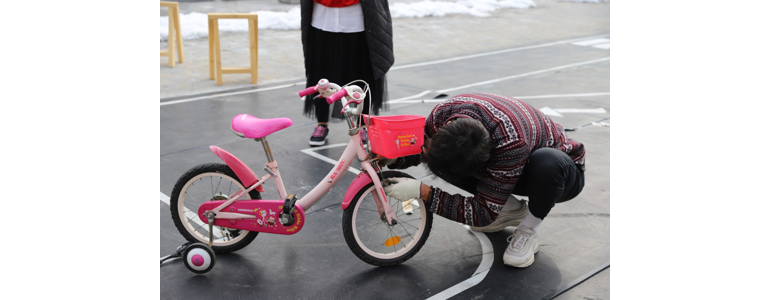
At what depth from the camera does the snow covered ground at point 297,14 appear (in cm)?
1019

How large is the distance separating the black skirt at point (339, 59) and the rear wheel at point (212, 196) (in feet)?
5.19

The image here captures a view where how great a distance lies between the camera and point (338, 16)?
4.21 meters

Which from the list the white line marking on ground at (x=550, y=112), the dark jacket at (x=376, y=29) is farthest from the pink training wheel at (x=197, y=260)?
the white line marking on ground at (x=550, y=112)

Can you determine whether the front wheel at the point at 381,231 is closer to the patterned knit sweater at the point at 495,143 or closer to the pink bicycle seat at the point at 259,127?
the patterned knit sweater at the point at 495,143

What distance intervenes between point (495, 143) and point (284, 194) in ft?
3.38

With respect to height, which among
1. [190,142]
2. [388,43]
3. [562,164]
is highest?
[388,43]

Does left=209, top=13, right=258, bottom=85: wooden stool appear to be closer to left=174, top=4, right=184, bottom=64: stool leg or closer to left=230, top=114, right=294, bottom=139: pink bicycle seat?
left=174, top=4, right=184, bottom=64: stool leg

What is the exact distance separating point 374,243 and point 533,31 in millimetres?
10702

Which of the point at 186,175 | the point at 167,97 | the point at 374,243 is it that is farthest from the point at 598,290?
the point at 167,97

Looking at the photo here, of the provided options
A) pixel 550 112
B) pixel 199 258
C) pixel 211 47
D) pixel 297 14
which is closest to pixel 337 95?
pixel 199 258

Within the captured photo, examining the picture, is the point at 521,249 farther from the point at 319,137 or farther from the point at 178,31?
the point at 178,31

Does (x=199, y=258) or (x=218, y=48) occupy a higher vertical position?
(x=218, y=48)

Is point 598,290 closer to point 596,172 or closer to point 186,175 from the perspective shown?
point 596,172

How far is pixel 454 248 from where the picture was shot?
119 inches
